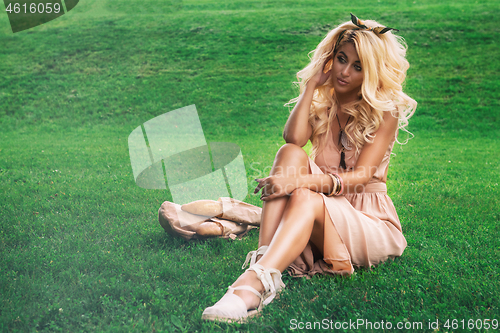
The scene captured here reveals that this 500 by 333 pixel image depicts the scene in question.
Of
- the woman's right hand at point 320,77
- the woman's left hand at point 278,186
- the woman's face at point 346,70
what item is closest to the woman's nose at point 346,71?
the woman's face at point 346,70

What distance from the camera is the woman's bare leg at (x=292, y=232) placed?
2475mm

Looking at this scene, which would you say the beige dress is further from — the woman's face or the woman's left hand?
the woman's face

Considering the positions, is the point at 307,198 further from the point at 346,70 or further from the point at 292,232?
the point at 346,70

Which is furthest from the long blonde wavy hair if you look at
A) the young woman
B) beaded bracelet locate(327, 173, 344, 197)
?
beaded bracelet locate(327, 173, 344, 197)

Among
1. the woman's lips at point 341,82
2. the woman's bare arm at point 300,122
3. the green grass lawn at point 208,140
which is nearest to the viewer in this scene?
the green grass lawn at point 208,140

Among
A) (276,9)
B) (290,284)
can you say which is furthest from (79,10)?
(290,284)

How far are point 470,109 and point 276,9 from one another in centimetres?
1426

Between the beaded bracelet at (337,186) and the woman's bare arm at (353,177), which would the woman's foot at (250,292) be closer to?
the woman's bare arm at (353,177)

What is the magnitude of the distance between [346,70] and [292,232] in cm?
135

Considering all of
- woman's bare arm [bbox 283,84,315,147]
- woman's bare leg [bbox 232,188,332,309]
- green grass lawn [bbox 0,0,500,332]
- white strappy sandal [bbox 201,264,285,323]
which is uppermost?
woman's bare arm [bbox 283,84,315,147]

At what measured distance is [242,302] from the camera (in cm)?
235

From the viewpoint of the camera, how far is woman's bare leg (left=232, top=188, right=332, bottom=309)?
2.47 meters

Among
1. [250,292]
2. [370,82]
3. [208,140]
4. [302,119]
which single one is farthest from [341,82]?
[208,140]

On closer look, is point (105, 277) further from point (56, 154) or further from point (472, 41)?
point (472, 41)
